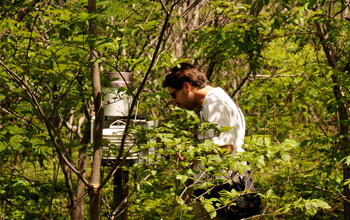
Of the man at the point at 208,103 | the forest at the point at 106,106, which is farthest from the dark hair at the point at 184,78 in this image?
the forest at the point at 106,106

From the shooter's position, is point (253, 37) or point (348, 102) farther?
point (348, 102)

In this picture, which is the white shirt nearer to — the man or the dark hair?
the man

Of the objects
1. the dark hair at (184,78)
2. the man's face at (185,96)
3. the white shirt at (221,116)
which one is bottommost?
the white shirt at (221,116)

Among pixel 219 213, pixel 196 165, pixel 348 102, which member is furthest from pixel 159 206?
pixel 196 165

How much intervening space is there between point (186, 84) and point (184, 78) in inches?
1.8

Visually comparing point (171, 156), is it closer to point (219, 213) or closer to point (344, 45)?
point (219, 213)

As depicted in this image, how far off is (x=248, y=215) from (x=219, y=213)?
0.21m

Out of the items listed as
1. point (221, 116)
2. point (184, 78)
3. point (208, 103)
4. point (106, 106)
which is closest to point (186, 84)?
point (184, 78)

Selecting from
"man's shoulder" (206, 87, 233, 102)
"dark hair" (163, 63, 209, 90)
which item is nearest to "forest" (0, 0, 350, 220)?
"dark hair" (163, 63, 209, 90)

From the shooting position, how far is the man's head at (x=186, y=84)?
3.15 m

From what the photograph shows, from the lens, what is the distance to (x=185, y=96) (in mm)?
3209

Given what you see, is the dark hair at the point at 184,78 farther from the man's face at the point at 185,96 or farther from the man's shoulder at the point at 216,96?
the man's shoulder at the point at 216,96

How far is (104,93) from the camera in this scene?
3.19 meters

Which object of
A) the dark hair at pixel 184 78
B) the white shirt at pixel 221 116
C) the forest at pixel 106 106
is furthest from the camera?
the dark hair at pixel 184 78
